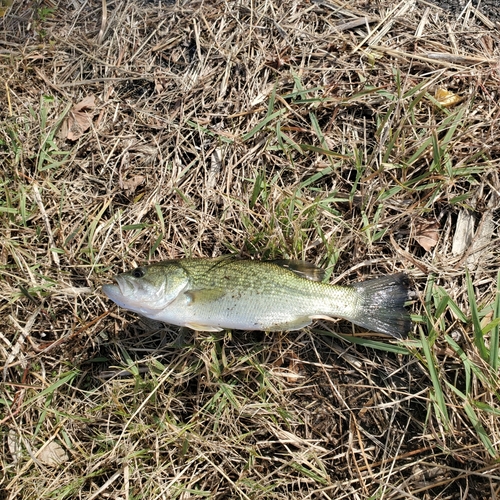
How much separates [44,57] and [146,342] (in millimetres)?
2972

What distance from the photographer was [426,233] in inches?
156

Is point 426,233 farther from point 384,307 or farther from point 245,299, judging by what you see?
point 245,299

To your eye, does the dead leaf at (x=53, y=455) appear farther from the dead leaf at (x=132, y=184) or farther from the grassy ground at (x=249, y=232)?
the dead leaf at (x=132, y=184)

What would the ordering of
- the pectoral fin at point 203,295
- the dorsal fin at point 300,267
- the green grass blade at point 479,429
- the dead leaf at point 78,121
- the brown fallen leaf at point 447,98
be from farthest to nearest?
the dead leaf at point 78,121 < the brown fallen leaf at point 447,98 < the dorsal fin at point 300,267 < the pectoral fin at point 203,295 < the green grass blade at point 479,429

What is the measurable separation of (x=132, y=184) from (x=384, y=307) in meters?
2.45

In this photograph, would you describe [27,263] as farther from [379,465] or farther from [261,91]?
[379,465]

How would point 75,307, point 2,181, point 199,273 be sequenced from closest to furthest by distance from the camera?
1. point 199,273
2. point 75,307
3. point 2,181

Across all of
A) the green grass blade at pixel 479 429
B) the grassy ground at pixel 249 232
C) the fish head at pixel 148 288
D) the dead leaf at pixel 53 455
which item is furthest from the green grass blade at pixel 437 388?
the dead leaf at pixel 53 455

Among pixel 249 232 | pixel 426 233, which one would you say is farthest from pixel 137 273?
pixel 426 233

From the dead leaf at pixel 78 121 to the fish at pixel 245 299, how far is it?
1.70 metres

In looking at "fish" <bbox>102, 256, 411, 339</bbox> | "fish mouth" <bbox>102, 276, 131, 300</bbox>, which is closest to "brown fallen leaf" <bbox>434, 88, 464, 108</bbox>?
"fish" <bbox>102, 256, 411, 339</bbox>

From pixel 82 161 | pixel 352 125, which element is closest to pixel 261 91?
pixel 352 125

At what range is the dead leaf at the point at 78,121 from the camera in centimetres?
442

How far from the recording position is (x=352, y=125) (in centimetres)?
Result: 417
